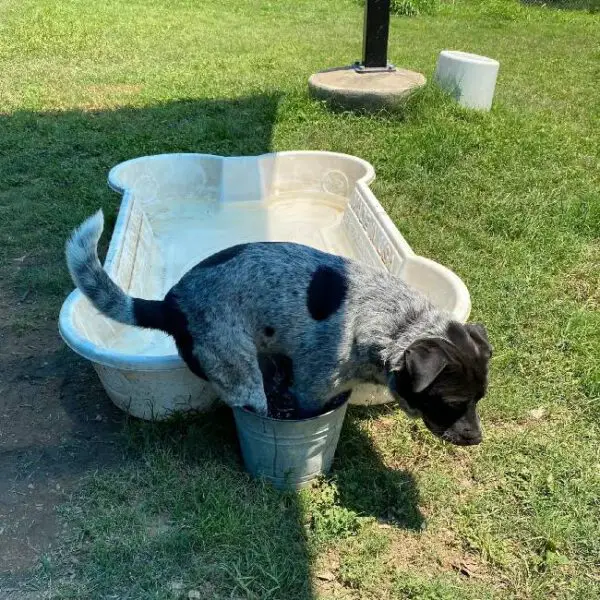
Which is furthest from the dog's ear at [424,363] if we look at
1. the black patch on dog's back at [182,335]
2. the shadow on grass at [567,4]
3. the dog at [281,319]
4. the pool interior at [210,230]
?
the shadow on grass at [567,4]

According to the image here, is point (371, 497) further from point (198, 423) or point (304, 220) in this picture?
point (304, 220)

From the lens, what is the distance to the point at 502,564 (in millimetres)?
3518

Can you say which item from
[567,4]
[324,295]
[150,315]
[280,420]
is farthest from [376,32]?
[567,4]

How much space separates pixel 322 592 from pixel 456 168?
5440 millimetres

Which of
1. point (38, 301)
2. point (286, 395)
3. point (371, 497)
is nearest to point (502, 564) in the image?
point (371, 497)

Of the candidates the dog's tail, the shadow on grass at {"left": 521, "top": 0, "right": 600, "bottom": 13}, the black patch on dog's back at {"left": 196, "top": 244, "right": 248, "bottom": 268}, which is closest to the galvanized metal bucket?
the dog's tail

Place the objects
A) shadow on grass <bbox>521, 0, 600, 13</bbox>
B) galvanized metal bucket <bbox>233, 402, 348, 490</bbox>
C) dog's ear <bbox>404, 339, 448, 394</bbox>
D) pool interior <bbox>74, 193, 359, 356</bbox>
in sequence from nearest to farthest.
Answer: dog's ear <bbox>404, 339, 448, 394</bbox>, galvanized metal bucket <bbox>233, 402, 348, 490</bbox>, pool interior <bbox>74, 193, 359, 356</bbox>, shadow on grass <bbox>521, 0, 600, 13</bbox>

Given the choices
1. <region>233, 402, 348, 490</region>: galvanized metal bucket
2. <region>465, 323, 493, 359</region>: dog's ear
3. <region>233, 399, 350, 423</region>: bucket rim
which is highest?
<region>465, 323, 493, 359</region>: dog's ear

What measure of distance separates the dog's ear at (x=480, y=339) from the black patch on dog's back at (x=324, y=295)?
716mm

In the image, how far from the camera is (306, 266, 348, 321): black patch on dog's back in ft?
12.1

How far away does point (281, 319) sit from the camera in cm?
373

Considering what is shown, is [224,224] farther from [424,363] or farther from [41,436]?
[424,363]

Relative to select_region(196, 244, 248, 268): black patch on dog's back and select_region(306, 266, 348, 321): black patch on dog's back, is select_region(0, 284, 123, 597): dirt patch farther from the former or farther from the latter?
select_region(306, 266, 348, 321): black patch on dog's back

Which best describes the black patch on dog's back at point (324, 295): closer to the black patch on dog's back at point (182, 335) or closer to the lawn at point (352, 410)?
the black patch on dog's back at point (182, 335)
